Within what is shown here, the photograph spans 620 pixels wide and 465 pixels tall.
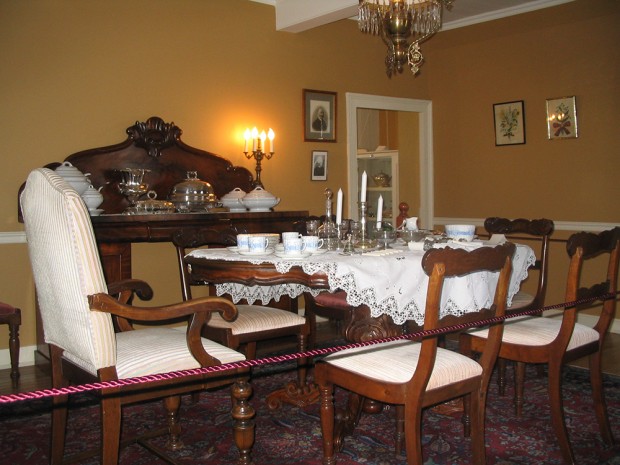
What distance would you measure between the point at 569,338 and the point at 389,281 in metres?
0.72

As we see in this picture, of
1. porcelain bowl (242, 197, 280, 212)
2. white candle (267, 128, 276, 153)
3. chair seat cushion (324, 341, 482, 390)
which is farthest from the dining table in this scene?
white candle (267, 128, 276, 153)

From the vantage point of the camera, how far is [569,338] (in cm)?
234

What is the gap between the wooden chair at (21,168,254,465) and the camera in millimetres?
1812

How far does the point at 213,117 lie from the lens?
15.6 feet

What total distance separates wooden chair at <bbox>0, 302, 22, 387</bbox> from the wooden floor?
5cm

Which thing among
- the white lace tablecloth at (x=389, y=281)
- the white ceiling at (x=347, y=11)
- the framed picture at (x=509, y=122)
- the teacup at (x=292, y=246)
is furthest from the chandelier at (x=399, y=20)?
the framed picture at (x=509, y=122)

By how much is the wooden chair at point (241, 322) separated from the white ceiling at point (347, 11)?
7.38 feet

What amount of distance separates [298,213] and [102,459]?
2.91 metres

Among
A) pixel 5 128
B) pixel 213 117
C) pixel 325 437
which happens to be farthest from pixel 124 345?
pixel 213 117

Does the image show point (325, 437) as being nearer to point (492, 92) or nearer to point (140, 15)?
point (140, 15)

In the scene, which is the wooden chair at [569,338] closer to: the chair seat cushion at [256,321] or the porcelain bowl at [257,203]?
the chair seat cushion at [256,321]

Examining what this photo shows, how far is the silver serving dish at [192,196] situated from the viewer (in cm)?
429

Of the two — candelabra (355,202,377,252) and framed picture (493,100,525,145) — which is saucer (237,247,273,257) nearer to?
candelabra (355,202,377,252)

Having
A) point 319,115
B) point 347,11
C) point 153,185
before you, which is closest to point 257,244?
point 153,185
